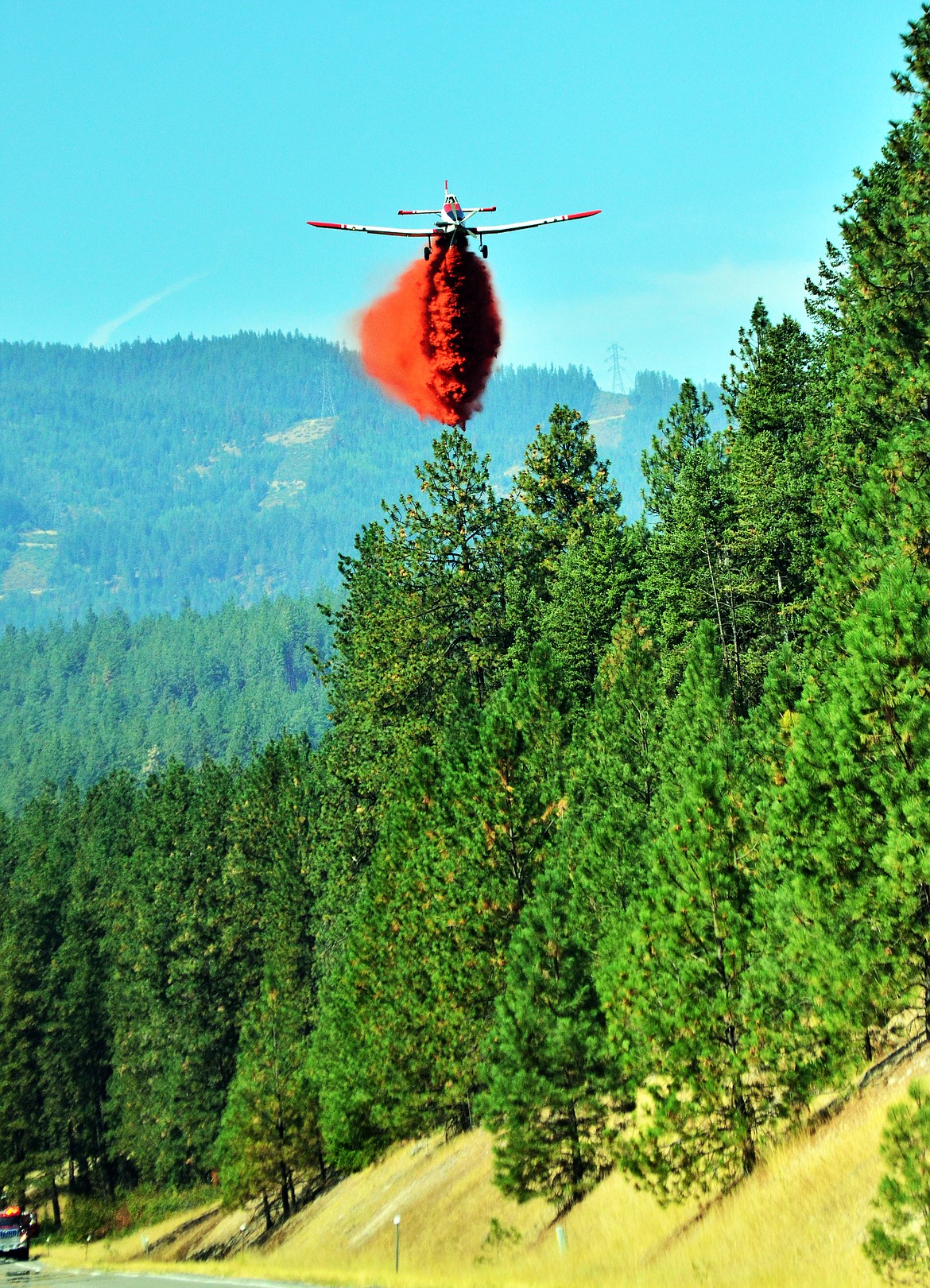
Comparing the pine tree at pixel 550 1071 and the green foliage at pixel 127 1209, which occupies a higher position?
the pine tree at pixel 550 1071

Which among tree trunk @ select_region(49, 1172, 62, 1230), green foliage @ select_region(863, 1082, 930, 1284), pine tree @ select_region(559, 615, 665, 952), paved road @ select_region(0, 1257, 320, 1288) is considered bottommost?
tree trunk @ select_region(49, 1172, 62, 1230)

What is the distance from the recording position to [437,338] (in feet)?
151

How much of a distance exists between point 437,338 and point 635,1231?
28.9 m

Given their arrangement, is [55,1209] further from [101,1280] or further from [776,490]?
[776,490]

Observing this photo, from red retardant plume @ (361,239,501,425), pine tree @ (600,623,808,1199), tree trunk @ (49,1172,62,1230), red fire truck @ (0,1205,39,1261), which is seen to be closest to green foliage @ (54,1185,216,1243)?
tree trunk @ (49,1172,62,1230)

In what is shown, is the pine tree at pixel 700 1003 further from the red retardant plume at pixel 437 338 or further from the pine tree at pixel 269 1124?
the pine tree at pixel 269 1124

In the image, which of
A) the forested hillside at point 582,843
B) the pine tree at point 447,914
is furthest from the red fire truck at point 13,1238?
the pine tree at point 447,914

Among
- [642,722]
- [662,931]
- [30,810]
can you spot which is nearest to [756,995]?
[662,931]

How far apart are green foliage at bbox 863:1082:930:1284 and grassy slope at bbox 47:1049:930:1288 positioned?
1.49m

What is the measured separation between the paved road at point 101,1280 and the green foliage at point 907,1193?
56.2ft

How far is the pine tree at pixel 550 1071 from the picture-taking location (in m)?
31.7

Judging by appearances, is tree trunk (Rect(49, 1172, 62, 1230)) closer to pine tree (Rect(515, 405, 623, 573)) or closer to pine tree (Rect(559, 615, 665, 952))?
pine tree (Rect(515, 405, 623, 573))

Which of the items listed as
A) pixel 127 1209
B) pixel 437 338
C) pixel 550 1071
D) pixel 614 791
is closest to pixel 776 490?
pixel 437 338

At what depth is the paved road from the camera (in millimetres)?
33625
